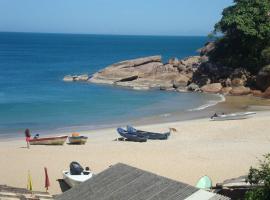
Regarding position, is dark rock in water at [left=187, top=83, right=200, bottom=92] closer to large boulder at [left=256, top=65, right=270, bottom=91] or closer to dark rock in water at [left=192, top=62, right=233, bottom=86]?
dark rock in water at [left=192, top=62, right=233, bottom=86]

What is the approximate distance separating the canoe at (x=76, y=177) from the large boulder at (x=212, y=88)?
3296 centimetres

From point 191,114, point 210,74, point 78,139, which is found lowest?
point 191,114

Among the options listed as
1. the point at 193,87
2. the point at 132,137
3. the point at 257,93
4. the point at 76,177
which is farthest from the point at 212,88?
the point at 76,177

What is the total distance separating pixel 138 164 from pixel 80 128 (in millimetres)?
12880

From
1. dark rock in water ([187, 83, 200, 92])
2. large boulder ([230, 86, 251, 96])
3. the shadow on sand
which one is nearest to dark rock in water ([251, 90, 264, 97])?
large boulder ([230, 86, 251, 96])

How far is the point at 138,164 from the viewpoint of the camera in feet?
76.3

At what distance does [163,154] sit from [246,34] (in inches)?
1167

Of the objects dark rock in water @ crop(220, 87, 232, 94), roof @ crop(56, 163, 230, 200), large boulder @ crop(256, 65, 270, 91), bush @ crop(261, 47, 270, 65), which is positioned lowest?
dark rock in water @ crop(220, 87, 232, 94)

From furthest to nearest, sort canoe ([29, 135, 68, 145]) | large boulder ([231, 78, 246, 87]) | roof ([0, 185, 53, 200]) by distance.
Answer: large boulder ([231, 78, 246, 87]) → canoe ([29, 135, 68, 145]) → roof ([0, 185, 53, 200])

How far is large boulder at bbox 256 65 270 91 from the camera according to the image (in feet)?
157

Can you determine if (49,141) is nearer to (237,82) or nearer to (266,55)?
(237,82)

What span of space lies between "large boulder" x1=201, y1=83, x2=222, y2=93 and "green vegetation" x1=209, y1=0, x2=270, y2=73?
3.82m

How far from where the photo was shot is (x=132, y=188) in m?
13.2

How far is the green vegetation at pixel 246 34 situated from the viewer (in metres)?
51.0
